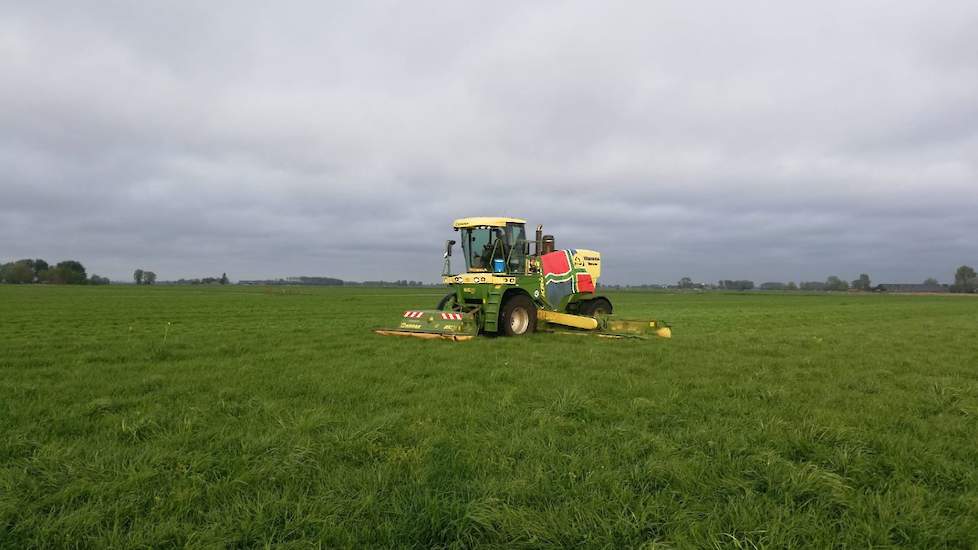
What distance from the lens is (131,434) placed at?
5.10 m

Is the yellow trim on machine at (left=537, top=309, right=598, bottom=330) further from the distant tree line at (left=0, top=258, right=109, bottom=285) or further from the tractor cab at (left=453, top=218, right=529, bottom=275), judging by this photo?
the distant tree line at (left=0, top=258, right=109, bottom=285)

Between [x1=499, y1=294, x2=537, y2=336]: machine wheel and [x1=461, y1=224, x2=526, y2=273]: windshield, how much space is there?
890 mm

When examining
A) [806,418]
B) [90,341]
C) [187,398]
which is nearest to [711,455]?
[806,418]

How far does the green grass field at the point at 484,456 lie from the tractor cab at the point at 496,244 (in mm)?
5859

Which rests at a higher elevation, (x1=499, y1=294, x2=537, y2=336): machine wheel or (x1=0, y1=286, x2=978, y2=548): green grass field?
(x1=499, y1=294, x2=537, y2=336): machine wheel

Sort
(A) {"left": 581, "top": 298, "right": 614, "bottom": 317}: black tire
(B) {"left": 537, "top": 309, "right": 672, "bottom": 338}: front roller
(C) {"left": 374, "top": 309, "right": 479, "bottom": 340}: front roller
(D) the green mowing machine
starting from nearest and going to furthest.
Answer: (C) {"left": 374, "top": 309, "right": 479, "bottom": 340}: front roller, (D) the green mowing machine, (B) {"left": 537, "top": 309, "right": 672, "bottom": 338}: front roller, (A) {"left": 581, "top": 298, "right": 614, "bottom": 317}: black tire

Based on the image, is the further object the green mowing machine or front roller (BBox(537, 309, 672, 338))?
front roller (BBox(537, 309, 672, 338))

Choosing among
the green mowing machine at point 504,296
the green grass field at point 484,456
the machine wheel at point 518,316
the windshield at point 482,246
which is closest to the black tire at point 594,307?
the green mowing machine at point 504,296

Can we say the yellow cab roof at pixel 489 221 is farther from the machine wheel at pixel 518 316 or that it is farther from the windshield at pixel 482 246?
the machine wheel at pixel 518 316

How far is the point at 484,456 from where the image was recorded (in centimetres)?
461

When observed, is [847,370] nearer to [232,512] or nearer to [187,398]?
[232,512]

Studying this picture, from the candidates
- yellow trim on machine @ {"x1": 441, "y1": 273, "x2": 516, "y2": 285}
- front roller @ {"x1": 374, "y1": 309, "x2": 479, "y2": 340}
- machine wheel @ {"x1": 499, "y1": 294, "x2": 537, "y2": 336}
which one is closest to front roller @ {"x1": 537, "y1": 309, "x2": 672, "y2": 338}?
machine wheel @ {"x1": 499, "y1": 294, "x2": 537, "y2": 336}

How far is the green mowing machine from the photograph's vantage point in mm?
14109

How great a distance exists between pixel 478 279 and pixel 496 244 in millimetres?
1104
